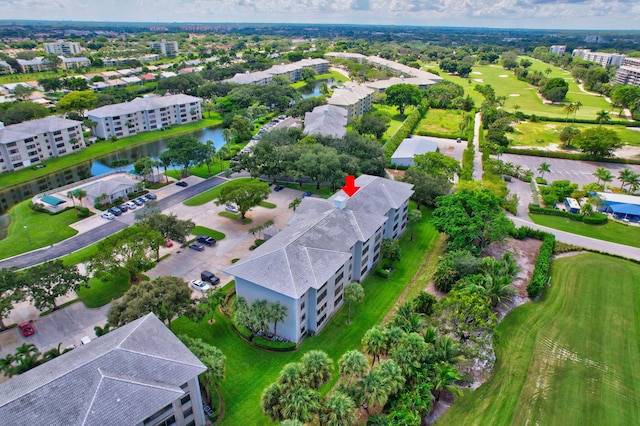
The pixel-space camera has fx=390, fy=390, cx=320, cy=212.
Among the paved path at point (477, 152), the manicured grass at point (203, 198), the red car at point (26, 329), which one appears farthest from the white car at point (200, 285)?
the paved path at point (477, 152)

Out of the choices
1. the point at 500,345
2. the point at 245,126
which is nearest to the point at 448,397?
the point at 500,345

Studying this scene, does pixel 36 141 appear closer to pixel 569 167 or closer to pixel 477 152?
pixel 477 152

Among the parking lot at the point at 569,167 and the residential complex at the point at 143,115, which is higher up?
the residential complex at the point at 143,115

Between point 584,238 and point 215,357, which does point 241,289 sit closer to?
point 215,357

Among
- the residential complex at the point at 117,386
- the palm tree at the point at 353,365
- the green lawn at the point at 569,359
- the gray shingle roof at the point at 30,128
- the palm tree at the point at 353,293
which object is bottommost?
the green lawn at the point at 569,359

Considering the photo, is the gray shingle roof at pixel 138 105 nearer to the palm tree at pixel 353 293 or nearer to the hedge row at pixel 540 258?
the palm tree at pixel 353 293
